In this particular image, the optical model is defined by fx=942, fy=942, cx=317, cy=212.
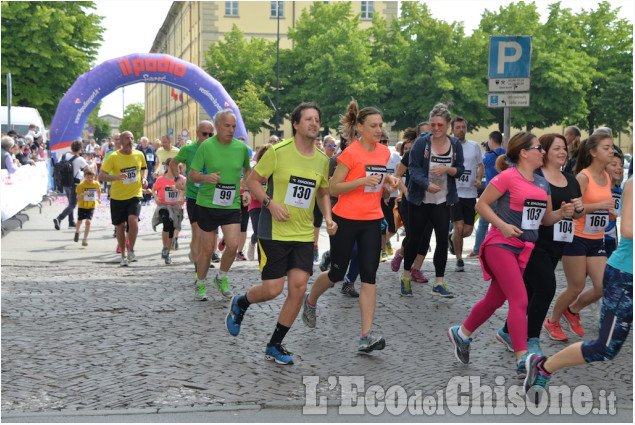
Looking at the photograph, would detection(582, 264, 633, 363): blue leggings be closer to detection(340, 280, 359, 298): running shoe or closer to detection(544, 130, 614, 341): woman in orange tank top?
detection(544, 130, 614, 341): woman in orange tank top

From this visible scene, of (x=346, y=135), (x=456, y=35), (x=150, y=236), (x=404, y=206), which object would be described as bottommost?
(x=150, y=236)

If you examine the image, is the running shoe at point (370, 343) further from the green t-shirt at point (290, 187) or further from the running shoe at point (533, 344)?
the running shoe at point (533, 344)

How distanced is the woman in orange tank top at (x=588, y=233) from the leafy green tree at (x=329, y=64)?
151 ft

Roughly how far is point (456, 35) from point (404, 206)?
148 feet

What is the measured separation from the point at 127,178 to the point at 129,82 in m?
16.4

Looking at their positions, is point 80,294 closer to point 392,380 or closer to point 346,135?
point 346,135

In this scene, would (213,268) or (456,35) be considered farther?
(456,35)

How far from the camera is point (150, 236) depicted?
674 inches

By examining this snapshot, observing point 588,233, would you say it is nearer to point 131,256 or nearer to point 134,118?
point 131,256

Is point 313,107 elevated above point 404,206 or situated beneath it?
elevated above

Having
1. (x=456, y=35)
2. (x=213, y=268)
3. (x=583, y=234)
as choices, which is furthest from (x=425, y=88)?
(x=583, y=234)

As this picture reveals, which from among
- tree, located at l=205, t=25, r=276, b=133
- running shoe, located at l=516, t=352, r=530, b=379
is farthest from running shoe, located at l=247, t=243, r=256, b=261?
tree, located at l=205, t=25, r=276, b=133

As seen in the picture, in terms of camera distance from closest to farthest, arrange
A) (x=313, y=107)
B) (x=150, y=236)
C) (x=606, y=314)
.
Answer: (x=606, y=314), (x=313, y=107), (x=150, y=236)

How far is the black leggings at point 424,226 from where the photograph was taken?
30.4ft
